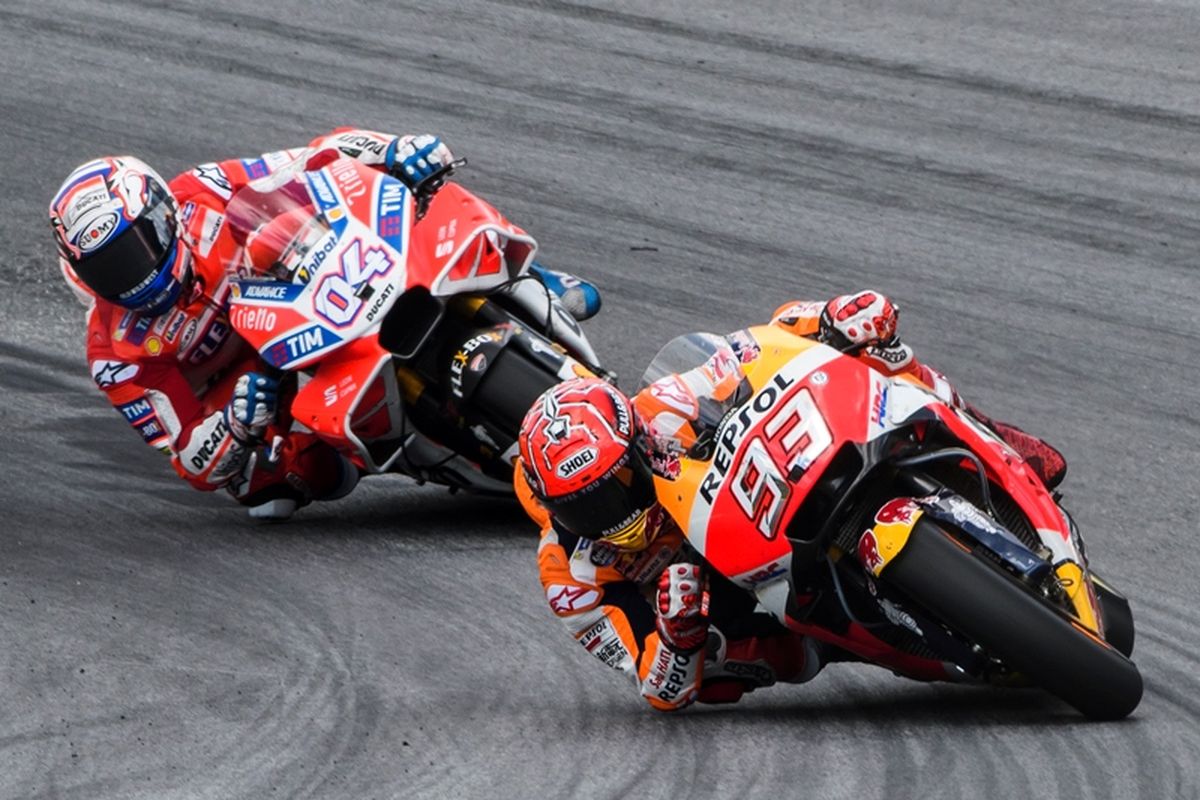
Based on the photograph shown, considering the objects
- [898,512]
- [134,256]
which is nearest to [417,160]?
[134,256]

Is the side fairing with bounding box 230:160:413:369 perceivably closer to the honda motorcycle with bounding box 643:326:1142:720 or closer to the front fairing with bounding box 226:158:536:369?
the front fairing with bounding box 226:158:536:369

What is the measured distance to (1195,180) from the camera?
10359mm

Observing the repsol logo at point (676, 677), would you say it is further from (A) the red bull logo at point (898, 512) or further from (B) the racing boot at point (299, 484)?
(B) the racing boot at point (299, 484)

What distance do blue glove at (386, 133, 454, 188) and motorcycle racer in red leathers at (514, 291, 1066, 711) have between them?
83.3 inches

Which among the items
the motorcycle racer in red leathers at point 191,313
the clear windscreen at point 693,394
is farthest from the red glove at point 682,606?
the motorcycle racer in red leathers at point 191,313

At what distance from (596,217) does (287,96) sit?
2520mm

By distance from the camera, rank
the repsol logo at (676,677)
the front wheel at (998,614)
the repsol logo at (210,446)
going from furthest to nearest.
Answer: the repsol logo at (210,446)
the repsol logo at (676,677)
the front wheel at (998,614)

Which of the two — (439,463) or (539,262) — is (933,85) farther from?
(439,463)

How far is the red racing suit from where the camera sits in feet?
25.3

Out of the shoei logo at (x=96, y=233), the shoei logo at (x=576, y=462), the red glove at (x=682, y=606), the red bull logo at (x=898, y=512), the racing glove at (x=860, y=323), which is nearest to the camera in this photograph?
the red bull logo at (x=898, y=512)

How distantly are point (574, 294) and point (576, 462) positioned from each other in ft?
8.42

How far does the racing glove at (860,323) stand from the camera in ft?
21.2

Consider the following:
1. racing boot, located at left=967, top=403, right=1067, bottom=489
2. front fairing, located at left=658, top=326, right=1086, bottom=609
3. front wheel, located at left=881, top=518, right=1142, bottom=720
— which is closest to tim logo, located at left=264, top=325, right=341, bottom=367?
front fairing, located at left=658, top=326, right=1086, bottom=609

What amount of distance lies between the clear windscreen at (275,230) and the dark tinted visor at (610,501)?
211 cm
